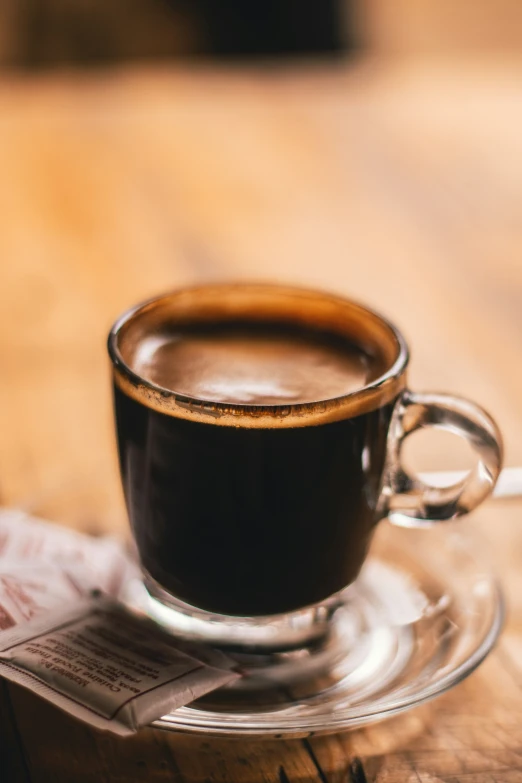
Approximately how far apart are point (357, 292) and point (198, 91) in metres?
0.97

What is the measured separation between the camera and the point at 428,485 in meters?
0.72

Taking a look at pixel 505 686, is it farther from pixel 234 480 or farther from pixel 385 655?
pixel 234 480

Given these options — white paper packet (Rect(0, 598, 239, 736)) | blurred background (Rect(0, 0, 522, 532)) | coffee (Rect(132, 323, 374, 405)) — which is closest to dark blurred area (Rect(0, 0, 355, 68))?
blurred background (Rect(0, 0, 522, 532))

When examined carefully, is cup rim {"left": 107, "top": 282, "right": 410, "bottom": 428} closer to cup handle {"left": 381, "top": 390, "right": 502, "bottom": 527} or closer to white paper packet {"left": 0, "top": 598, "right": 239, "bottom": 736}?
cup handle {"left": 381, "top": 390, "right": 502, "bottom": 527}

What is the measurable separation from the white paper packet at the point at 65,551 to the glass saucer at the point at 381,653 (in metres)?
0.13

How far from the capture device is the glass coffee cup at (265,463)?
2.05 ft

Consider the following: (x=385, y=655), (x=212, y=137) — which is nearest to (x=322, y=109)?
(x=212, y=137)

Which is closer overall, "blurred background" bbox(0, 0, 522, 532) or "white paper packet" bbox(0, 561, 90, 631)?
"white paper packet" bbox(0, 561, 90, 631)

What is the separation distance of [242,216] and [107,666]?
1.05 m

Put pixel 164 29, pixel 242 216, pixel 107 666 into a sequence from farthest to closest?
pixel 164 29
pixel 242 216
pixel 107 666

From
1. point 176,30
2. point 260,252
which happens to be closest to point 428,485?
point 260,252

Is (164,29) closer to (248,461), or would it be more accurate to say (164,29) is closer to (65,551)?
(65,551)

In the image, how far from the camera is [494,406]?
1.03 m

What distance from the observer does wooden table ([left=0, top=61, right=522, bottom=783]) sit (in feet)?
1.96
